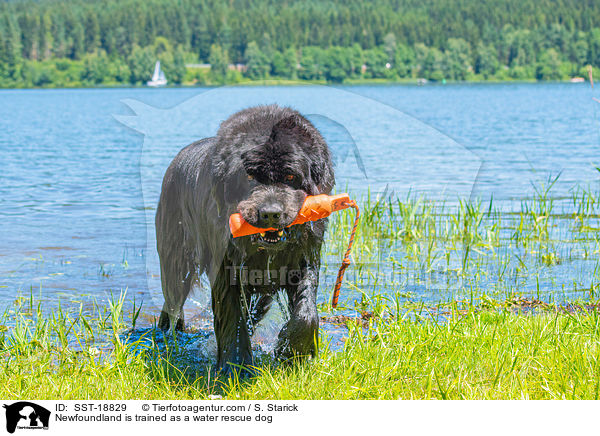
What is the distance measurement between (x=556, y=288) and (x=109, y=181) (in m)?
11.4

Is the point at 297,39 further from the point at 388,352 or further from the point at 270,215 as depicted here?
the point at 270,215

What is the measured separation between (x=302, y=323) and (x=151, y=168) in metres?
3.18

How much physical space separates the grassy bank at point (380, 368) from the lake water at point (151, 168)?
4.37 feet

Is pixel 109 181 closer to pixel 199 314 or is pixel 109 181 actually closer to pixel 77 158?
pixel 77 158

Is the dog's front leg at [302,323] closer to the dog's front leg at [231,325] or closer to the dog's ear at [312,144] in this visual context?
the dog's front leg at [231,325]

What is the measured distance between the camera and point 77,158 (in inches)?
800

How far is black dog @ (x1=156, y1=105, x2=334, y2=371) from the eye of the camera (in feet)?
12.3

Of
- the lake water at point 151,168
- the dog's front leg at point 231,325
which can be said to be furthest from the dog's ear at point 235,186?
the lake water at point 151,168

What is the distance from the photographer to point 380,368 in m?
3.95

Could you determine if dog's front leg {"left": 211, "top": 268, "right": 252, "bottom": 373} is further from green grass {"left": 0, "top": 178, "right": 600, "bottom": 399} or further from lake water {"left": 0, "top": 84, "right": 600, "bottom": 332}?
lake water {"left": 0, "top": 84, "right": 600, "bottom": 332}

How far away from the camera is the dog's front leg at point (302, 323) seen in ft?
13.6

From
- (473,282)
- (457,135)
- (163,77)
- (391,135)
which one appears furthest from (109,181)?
(163,77)
